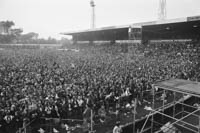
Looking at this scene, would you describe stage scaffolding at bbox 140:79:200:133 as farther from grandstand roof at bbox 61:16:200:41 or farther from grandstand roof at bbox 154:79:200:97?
grandstand roof at bbox 61:16:200:41

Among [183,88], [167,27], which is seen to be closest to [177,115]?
[183,88]

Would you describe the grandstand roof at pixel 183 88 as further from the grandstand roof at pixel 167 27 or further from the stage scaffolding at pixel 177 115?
the grandstand roof at pixel 167 27

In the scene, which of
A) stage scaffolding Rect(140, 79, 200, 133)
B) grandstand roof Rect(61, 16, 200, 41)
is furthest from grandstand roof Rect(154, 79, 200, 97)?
grandstand roof Rect(61, 16, 200, 41)

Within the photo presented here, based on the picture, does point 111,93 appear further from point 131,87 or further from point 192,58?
point 192,58

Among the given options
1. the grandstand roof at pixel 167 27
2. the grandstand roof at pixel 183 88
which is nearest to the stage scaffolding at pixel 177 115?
the grandstand roof at pixel 183 88

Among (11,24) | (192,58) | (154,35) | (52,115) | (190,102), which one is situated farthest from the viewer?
(11,24)

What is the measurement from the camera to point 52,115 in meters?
7.72

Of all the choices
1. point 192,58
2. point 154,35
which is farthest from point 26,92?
point 154,35

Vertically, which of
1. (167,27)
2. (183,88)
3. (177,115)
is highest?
(167,27)

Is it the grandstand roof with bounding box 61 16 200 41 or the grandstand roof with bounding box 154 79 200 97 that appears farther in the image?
the grandstand roof with bounding box 61 16 200 41

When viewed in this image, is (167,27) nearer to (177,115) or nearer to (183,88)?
(177,115)

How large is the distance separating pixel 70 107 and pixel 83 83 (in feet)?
11.1

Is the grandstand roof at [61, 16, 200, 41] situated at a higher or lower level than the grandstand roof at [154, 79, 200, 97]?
higher

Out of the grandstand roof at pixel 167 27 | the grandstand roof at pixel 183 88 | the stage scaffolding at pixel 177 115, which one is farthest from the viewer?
the grandstand roof at pixel 167 27
